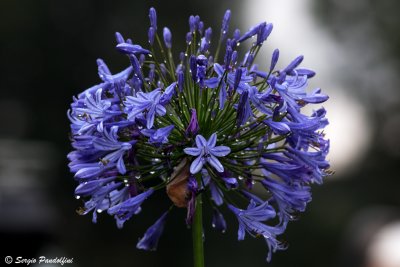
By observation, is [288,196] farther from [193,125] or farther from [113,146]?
[113,146]

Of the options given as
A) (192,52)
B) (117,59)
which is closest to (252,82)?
(192,52)

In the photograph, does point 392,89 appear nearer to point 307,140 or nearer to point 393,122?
point 393,122

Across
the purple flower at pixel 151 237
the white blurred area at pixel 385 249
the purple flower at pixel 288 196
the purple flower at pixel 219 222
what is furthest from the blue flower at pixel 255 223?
the white blurred area at pixel 385 249

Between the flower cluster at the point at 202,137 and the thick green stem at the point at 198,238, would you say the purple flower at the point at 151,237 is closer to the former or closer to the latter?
the flower cluster at the point at 202,137

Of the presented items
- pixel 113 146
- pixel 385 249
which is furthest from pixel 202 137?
pixel 385 249

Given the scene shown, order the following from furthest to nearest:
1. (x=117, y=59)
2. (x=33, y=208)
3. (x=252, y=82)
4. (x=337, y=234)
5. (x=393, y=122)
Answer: (x=393, y=122) < (x=337, y=234) < (x=117, y=59) < (x=33, y=208) < (x=252, y=82)

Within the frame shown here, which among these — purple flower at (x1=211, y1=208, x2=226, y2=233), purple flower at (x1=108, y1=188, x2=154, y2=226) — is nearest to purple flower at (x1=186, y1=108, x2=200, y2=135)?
purple flower at (x1=108, y1=188, x2=154, y2=226)
